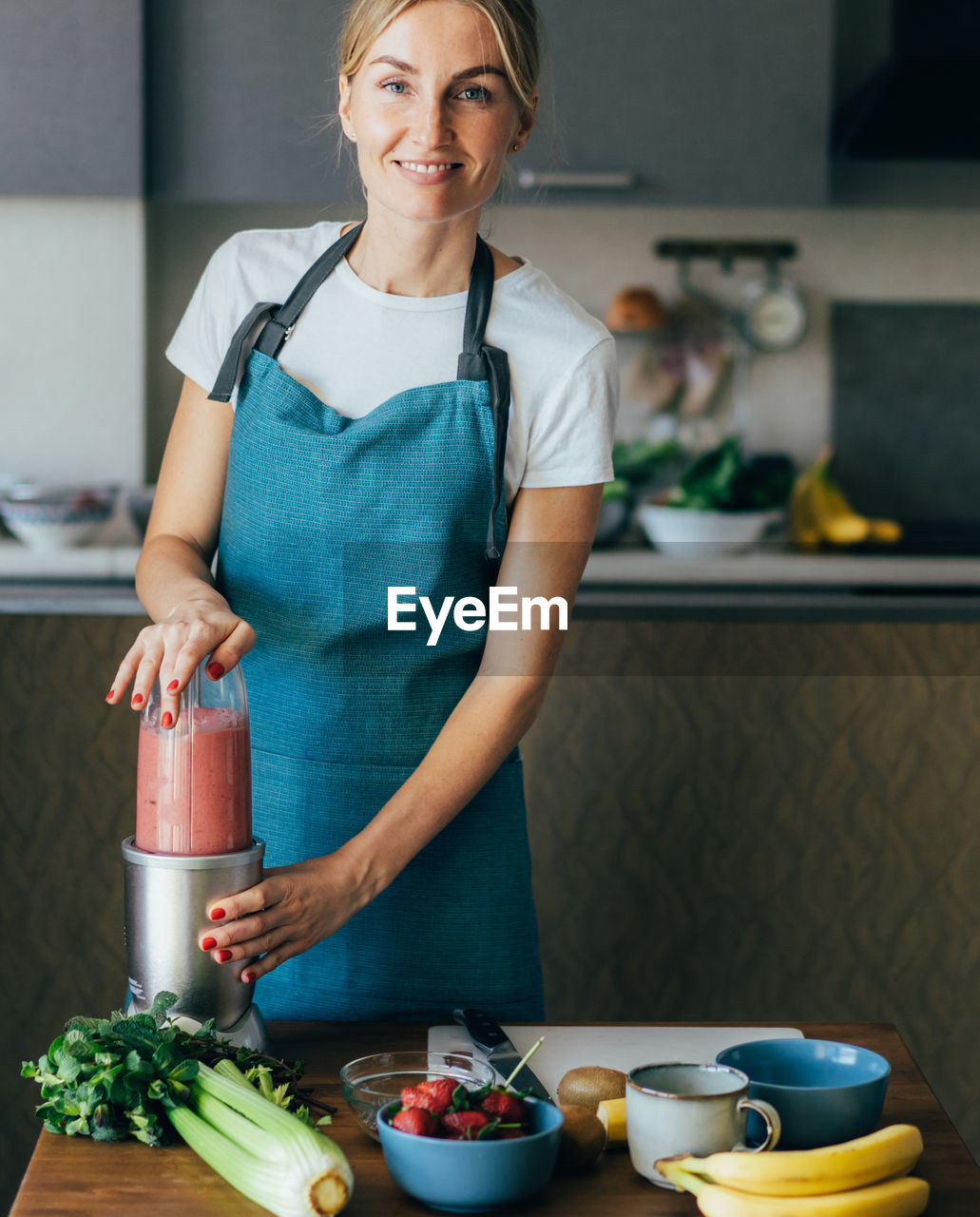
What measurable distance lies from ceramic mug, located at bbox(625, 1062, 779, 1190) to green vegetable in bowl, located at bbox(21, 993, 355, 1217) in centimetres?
17

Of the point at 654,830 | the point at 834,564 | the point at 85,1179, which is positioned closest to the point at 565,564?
the point at 654,830

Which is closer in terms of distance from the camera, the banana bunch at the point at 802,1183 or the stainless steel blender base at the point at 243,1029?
the banana bunch at the point at 802,1183

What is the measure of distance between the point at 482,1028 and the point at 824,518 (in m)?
2.47

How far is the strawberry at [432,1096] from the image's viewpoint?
31.6 inches

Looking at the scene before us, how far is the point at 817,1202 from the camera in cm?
77

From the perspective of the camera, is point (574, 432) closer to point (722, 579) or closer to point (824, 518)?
point (722, 579)

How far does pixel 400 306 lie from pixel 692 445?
7.86 feet

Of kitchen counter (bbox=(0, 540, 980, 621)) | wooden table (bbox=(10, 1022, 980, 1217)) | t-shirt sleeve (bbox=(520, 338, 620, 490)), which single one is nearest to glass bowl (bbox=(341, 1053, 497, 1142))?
wooden table (bbox=(10, 1022, 980, 1217))

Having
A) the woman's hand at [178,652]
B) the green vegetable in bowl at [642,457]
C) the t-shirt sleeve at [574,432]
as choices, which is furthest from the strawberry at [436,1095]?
the green vegetable in bowl at [642,457]

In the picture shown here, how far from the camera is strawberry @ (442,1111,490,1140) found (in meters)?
0.78

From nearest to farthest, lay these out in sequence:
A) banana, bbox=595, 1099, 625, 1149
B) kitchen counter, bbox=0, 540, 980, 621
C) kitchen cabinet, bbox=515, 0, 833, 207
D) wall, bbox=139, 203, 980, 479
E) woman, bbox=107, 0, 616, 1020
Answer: banana, bbox=595, 1099, 625, 1149
woman, bbox=107, 0, 616, 1020
kitchen counter, bbox=0, 540, 980, 621
kitchen cabinet, bbox=515, 0, 833, 207
wall, bbox=139, 203, 980, 479

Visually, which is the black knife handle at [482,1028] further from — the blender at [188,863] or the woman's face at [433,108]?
the woman's face at [433,108]

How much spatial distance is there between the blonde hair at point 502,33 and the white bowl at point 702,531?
1.92 metres

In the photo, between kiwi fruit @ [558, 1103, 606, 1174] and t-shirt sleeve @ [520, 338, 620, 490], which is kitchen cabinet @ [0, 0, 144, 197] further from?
kiwi fruit @ [558, 1103, 606, 1174]
